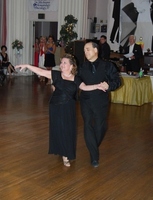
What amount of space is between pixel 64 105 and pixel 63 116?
0.13 m

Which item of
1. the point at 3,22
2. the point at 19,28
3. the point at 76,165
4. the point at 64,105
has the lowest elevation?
the point at 76,165

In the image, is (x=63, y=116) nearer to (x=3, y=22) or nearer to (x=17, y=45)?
(x=17, y=45)

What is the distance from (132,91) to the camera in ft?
26.7

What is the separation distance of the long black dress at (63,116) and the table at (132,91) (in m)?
4.40

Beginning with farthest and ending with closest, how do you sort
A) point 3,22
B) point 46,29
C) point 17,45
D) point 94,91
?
point 46,29 → point 3,22 → point 17,45 → point 94,91

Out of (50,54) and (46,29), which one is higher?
(46,29)

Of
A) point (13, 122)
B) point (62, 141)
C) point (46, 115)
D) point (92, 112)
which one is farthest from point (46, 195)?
point (46, 115)

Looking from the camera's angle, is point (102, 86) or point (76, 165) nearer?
point (102, 86)

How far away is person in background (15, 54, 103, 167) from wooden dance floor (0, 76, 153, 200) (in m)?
0.23

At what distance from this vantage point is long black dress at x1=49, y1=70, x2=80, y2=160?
3791 mm

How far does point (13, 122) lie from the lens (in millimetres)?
6094

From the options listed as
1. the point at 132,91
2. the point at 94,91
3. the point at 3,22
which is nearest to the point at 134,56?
the point at 132,91

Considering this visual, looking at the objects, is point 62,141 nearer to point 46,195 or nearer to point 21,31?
point 46,195

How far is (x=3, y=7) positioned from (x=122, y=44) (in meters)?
5.46
